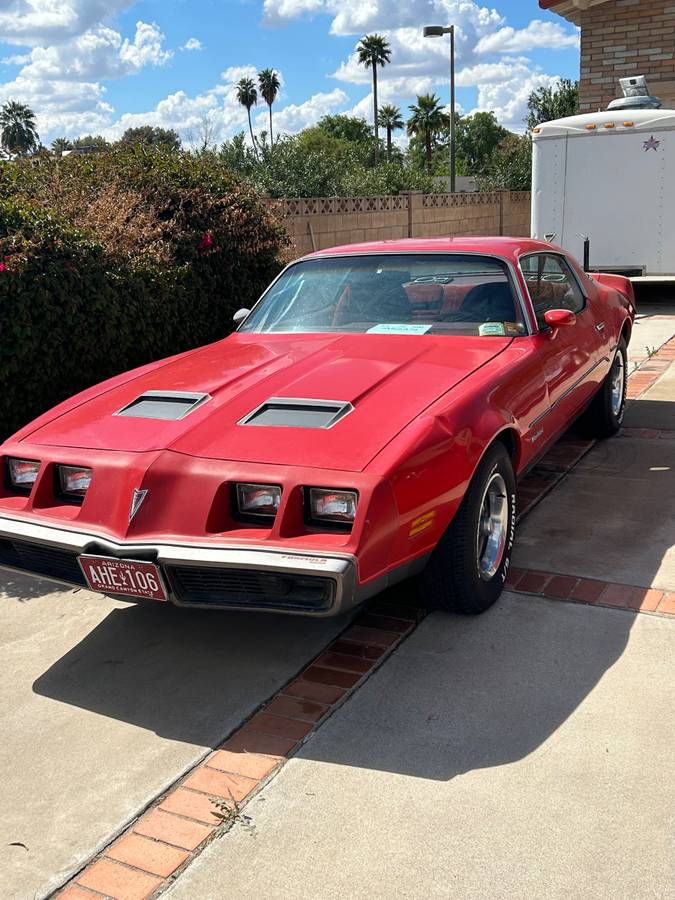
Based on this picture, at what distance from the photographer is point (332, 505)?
3.18 metres

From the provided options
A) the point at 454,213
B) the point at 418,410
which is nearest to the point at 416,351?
the point at 418,410

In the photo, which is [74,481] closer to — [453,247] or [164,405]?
[164,405]

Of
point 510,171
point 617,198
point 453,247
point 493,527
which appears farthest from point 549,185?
point 510,171

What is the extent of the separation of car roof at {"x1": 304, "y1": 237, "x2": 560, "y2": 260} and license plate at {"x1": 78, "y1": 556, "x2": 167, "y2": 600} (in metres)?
2.62

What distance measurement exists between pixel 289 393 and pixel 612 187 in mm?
10607

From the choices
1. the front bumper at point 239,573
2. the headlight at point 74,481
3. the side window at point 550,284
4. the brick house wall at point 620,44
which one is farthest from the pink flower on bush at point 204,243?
the brick house wall at point 620,44

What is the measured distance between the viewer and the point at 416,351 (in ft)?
14.1

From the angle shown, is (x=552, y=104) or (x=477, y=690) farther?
(x=552, y=104)

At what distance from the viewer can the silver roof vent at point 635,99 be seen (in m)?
13.3

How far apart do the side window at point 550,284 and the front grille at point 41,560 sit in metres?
2.72

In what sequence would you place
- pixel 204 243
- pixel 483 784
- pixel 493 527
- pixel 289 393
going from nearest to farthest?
pixel 483 784 → pixel 289 393 → pixel 493 527 → pixel 204 243

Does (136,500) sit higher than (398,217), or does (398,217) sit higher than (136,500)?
(398,217)

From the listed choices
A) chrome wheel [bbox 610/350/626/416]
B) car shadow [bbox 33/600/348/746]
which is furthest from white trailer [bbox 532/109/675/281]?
car shadow [bbox 33/600/348/746]

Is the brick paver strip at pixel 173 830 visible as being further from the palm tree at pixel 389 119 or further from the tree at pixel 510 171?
the palm tree at pixel 389 119
